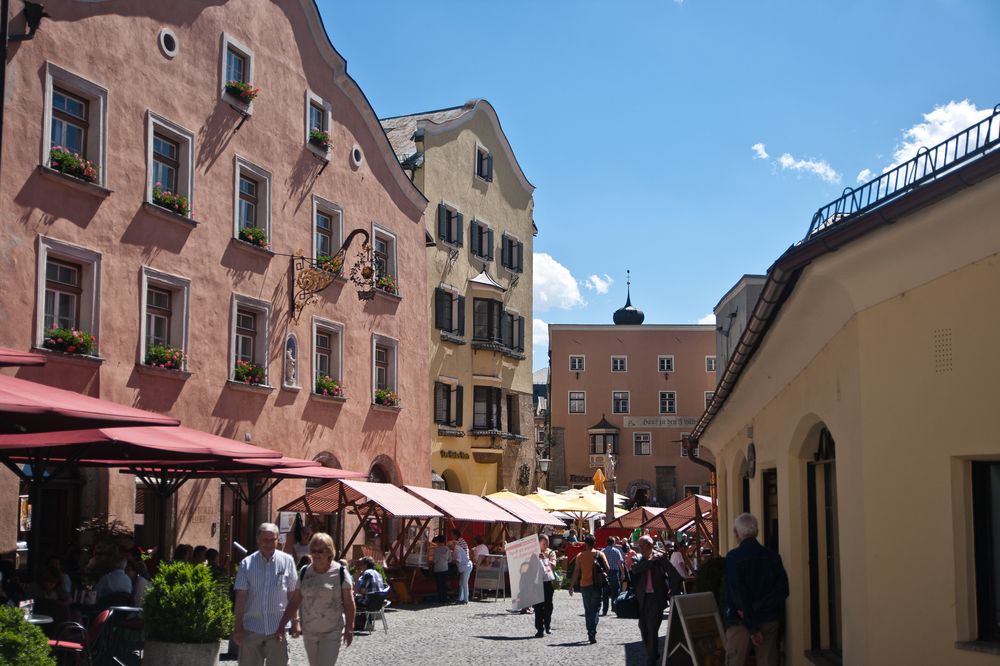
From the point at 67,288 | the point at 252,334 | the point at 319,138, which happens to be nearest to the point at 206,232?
the point at 252,334

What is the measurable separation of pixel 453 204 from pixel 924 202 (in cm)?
3324

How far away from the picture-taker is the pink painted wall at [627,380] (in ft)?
228

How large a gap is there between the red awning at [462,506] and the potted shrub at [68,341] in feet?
29.4

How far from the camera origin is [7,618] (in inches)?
318

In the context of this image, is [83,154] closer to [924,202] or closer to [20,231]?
[20,231]

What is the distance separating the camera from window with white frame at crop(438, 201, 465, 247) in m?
38.1

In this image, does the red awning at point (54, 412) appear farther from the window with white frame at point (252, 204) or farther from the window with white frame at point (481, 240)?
the window with white frame at point (481, 240)

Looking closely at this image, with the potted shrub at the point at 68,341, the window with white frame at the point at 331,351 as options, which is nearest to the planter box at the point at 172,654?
the potted shrub at the point at 68,341

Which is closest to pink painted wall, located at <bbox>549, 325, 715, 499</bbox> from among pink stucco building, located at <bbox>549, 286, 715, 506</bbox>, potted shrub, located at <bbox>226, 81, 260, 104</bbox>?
pink stucco building, located at <bbox>549, 286, 715, 506</bbox>

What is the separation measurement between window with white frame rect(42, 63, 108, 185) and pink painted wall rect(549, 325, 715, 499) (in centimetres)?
5109

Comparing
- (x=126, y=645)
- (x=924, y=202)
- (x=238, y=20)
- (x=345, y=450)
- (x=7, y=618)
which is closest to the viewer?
(x=924, y=202)

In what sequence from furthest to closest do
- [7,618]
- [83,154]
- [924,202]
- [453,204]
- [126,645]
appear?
[453,204] < [83,154] < [126,645] < [7,618] < [924,202]

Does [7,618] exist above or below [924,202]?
below

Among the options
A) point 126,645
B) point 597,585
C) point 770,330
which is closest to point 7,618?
point 126,645
